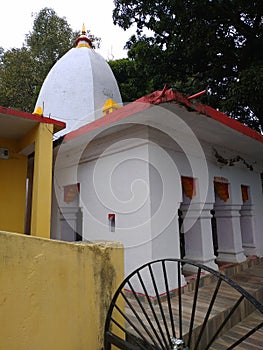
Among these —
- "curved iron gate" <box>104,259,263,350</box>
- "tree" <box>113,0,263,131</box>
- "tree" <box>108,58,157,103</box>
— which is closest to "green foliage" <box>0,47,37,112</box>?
"tree" <box>108,58,157,103</box>

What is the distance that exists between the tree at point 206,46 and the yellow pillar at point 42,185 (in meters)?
4.07

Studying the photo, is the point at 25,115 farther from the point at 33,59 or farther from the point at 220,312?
the point at 33,59

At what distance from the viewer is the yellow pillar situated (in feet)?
11.7

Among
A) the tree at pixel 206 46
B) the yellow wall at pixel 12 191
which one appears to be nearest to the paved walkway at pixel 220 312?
the yellow wall at pixel 12 191

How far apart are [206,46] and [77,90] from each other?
12.4 feet

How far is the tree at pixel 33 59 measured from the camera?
13297mm

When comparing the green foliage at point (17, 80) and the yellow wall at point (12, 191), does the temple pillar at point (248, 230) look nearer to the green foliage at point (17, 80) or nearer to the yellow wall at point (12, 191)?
the yellow wall at point (12, 191)

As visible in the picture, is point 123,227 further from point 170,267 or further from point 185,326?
point 185,326

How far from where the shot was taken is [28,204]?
17.3 ft

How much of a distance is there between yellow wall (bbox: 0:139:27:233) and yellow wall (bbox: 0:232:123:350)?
10.1 feet

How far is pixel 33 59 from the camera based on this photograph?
46.1 ft

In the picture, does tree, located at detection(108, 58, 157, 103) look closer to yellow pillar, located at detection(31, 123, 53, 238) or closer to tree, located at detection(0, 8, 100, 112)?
tree, located at detection(0, 8, 100, 112)

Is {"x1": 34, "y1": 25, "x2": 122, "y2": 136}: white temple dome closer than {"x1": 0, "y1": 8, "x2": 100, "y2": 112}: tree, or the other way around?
{"x1": 34, "y1": 25, "x2": 122, "y2": 136}: white temple dome

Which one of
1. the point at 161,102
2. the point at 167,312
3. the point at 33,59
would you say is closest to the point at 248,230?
Result: the point at 167,312
